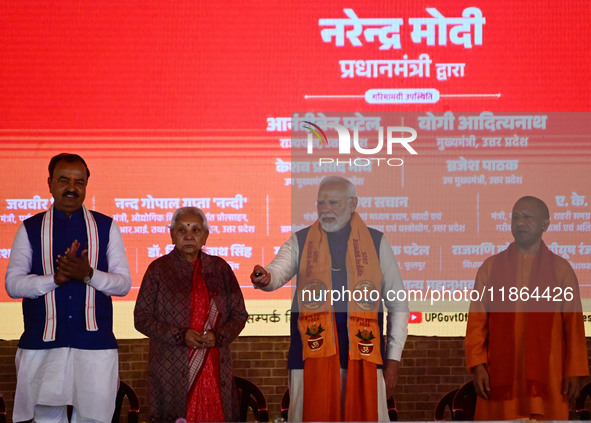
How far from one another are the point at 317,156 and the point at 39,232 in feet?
5.42

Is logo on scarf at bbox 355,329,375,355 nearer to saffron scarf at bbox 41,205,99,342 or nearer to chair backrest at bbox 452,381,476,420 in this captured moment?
chair backrest at bbox 452,381,476,420

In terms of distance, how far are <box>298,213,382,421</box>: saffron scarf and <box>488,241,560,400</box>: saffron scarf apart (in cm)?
62

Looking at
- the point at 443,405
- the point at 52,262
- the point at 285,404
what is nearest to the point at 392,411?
the point at 443,405

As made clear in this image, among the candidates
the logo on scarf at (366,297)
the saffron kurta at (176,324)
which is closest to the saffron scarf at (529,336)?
the logo on scarf at (366,297)

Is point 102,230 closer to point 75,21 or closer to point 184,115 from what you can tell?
point 184,115

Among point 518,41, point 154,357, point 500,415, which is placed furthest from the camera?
point 518,41

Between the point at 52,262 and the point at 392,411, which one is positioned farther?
the point at 392,411

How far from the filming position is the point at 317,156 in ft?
15.9

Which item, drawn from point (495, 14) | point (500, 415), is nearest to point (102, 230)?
point (500, 415)

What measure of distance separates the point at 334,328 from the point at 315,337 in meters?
0.11

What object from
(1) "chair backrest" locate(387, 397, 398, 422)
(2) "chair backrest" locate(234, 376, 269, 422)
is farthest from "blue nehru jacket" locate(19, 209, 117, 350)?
(1) "chair backrest" locate(387, 397, 398, 422)

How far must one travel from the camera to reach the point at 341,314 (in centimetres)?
424

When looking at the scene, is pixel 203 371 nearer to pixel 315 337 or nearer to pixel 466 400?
pixel 315 337

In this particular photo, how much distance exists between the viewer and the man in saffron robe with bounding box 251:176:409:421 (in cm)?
407
